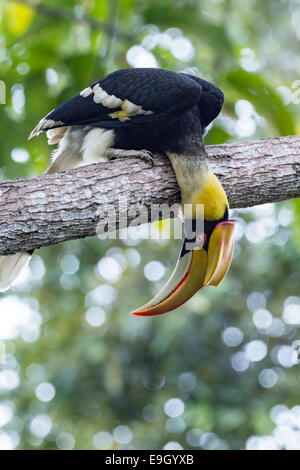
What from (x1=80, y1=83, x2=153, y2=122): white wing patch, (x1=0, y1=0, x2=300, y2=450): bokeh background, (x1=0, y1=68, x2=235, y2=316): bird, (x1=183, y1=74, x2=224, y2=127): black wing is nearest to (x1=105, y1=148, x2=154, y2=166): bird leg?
(x1=0, y1=68, x2=235, y2=316): bird

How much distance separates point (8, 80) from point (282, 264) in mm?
3977

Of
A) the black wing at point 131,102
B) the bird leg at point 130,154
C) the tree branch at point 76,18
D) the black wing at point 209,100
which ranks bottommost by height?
the bird leg at point 130,154

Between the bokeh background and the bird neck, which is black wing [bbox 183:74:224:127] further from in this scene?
the bokeh background

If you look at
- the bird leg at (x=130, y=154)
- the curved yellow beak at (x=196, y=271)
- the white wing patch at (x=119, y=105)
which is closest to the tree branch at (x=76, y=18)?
the white wing patch at (x=119, y=105)

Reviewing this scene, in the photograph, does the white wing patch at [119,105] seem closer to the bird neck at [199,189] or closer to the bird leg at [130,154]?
the bird leg at [130,154]

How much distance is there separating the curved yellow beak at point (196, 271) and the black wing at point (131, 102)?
1.77 ft

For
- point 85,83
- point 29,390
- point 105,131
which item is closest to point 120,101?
point 105,131

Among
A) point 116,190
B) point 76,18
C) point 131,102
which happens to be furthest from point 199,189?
point 76,18

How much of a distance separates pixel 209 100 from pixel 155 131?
0.28 metres

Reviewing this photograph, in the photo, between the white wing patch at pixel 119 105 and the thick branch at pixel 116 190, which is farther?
the white wing patch at pixel 119 105

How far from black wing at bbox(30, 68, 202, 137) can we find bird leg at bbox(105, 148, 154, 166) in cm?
10

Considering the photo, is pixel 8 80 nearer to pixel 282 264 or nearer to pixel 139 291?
pixel 139 291

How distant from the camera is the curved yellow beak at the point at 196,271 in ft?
6.27

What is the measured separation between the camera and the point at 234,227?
1.99 meters
